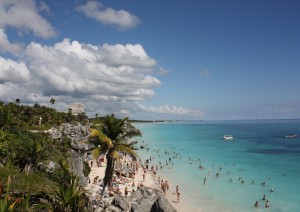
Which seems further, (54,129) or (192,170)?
(192,170)

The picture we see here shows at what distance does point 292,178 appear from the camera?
170ft

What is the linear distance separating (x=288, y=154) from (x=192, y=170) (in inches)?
1463

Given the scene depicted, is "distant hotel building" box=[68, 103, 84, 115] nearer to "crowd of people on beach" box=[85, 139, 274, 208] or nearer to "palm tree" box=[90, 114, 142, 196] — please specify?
"crowd of people on beach" box=[85, 139, 274, 208]

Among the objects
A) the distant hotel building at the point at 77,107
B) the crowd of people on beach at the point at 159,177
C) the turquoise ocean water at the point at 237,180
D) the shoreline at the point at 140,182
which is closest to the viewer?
the shoreline at the point at 140,182

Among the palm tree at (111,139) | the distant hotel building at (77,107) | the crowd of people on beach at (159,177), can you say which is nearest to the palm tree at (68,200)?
the palm tree at (111,139)

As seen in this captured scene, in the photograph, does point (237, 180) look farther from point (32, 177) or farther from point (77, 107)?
point (77, 107)

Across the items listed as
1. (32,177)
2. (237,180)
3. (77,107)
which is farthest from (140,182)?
(77,107)

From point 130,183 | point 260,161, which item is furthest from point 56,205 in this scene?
point 260,161

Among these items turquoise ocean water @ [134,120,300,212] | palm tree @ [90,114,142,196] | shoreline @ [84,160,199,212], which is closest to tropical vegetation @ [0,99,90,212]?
palm tree @ [90,114,142,196]

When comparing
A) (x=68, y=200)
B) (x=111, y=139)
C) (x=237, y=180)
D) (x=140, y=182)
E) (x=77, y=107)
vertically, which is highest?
(x=77, y=107)

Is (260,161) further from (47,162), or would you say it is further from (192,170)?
(47,162)

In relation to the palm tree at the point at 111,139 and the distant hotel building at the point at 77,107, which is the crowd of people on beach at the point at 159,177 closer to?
the palm tree at the point at 111,139

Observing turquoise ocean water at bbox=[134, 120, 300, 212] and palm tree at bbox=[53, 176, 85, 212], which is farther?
turquoise ocean water at bbox=[134, 120, 300, 212]

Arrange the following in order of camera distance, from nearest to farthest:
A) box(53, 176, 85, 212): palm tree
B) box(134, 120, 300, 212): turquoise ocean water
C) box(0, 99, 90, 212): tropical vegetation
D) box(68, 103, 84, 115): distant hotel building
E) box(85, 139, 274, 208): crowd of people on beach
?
1. box(0, 99, 90, 212): tropical vegetation
2. box(53, 176, 85, 212): palm tree
3. box(134, 120, 300, 212): turquoise ocean water
4. box(85, 139, 274, 208): crowd of people on beach
5. box(68, 103, 84, 115): distant hotel building
